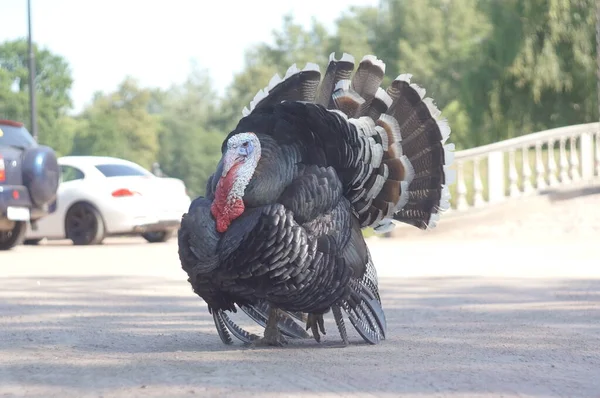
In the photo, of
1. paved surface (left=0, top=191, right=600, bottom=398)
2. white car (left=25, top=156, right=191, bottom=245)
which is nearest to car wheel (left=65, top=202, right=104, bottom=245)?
white car (left=25, top=156, right=191, bottom=245)

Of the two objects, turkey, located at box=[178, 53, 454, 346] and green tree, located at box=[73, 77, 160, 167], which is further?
green tree, located at box=[73, 77, 160, 167]

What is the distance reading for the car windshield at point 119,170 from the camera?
69.0ft

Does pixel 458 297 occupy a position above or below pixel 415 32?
below

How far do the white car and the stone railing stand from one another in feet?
19.3

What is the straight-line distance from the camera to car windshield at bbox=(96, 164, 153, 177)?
21.0 metres

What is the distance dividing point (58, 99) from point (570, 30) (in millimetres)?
56350

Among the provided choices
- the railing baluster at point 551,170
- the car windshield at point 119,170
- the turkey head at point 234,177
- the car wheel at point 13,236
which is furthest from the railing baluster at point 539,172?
the turkey head at point 234,177

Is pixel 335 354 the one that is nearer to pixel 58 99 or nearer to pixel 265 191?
pixel 265 191

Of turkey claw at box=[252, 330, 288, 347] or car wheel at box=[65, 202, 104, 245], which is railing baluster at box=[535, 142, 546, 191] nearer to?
car wheel at box=[65, 202, 104, 245]

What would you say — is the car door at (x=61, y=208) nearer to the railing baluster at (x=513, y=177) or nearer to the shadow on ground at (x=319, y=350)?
the railing baluster at (x=513, y=177)

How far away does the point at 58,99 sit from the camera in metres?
84.8

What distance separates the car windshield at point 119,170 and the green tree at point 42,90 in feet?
190

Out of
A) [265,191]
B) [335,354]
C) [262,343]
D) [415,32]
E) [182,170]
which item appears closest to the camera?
[265,191]

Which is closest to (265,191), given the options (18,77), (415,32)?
(415,32)
